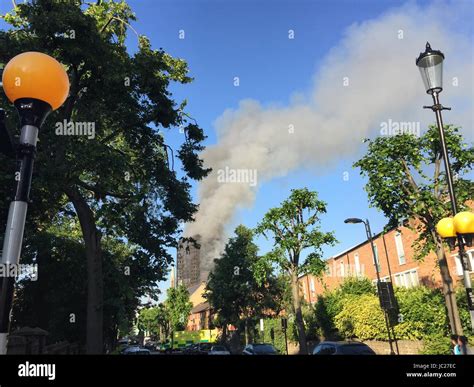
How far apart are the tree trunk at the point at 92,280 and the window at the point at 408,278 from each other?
80.1 feet

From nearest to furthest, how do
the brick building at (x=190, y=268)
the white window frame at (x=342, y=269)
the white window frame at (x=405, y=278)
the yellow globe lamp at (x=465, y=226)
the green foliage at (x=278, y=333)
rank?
the yellow globe lamp at (x=465, y=226) → the white window frame at (x=405, y=278) → the green foliage at (x=278, y=333) → the white window frame at (x=342, y=269) → the brick building at (x=190, y=268)

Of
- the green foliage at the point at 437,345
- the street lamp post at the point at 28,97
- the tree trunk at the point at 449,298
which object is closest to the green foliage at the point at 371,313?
the green foliage at the point at 437,345

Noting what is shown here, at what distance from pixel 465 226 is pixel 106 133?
20375 millimetres

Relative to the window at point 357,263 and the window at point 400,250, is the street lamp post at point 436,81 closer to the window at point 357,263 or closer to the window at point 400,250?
the window at point 400,250

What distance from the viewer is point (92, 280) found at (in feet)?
57.0

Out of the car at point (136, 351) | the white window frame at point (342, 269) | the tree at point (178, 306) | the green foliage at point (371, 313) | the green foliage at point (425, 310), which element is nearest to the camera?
the car at point (136, 351)

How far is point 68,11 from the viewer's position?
1548 centimetres

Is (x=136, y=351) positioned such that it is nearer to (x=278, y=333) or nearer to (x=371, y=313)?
(x=371, y=313)

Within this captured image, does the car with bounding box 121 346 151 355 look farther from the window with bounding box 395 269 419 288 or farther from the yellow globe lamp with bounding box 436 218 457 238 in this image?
the window with bounding box 395 269 419 288

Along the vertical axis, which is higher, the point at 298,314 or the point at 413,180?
the point at 413,180

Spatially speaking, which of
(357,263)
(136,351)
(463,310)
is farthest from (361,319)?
(357,263)

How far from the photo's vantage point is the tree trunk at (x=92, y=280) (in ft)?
55.0

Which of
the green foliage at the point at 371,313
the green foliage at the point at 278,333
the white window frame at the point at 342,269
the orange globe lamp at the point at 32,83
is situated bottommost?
the green foliage at the point at 278,333
